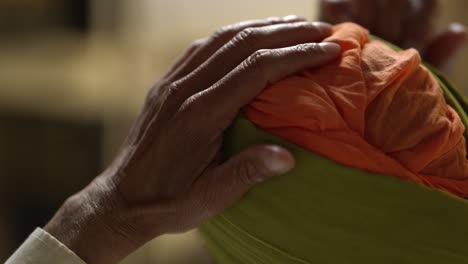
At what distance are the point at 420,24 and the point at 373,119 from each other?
0.63m

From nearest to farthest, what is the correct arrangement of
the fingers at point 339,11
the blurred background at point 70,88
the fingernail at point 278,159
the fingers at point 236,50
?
the fingernail at point 278,159
the fingers at point 236,50
the fingers at point 339,11
the blurred background at point 70,88

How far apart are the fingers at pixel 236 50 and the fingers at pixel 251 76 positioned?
4cm

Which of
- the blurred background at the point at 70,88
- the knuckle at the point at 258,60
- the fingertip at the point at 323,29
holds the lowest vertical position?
the blurred background at the point at 70,88

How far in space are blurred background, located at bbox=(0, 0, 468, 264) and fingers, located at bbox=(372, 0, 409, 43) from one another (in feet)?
5.47

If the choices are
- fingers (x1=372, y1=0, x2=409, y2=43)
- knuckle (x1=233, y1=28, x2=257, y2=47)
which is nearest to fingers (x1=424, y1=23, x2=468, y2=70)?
fingers (x1=372, y1=0, x2=409, y2=43)

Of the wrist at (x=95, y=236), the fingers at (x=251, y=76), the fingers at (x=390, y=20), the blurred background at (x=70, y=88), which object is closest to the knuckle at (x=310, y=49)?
the fingers at (x=251, y=76)

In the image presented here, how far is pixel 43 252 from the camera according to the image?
78cm

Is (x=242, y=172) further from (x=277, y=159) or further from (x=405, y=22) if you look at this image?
(x=405, y=22)

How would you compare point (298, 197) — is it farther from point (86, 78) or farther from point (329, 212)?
point (86, 78)

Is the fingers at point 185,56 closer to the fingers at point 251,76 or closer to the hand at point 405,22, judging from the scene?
the fingers at point 251,76

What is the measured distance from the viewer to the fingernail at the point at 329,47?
724mm

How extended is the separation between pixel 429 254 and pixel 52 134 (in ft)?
8.57

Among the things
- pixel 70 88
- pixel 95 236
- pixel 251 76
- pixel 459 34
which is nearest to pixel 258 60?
pixel 251 76

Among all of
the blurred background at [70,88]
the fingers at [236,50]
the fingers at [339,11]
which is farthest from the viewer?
the blurred background at [70,88]
